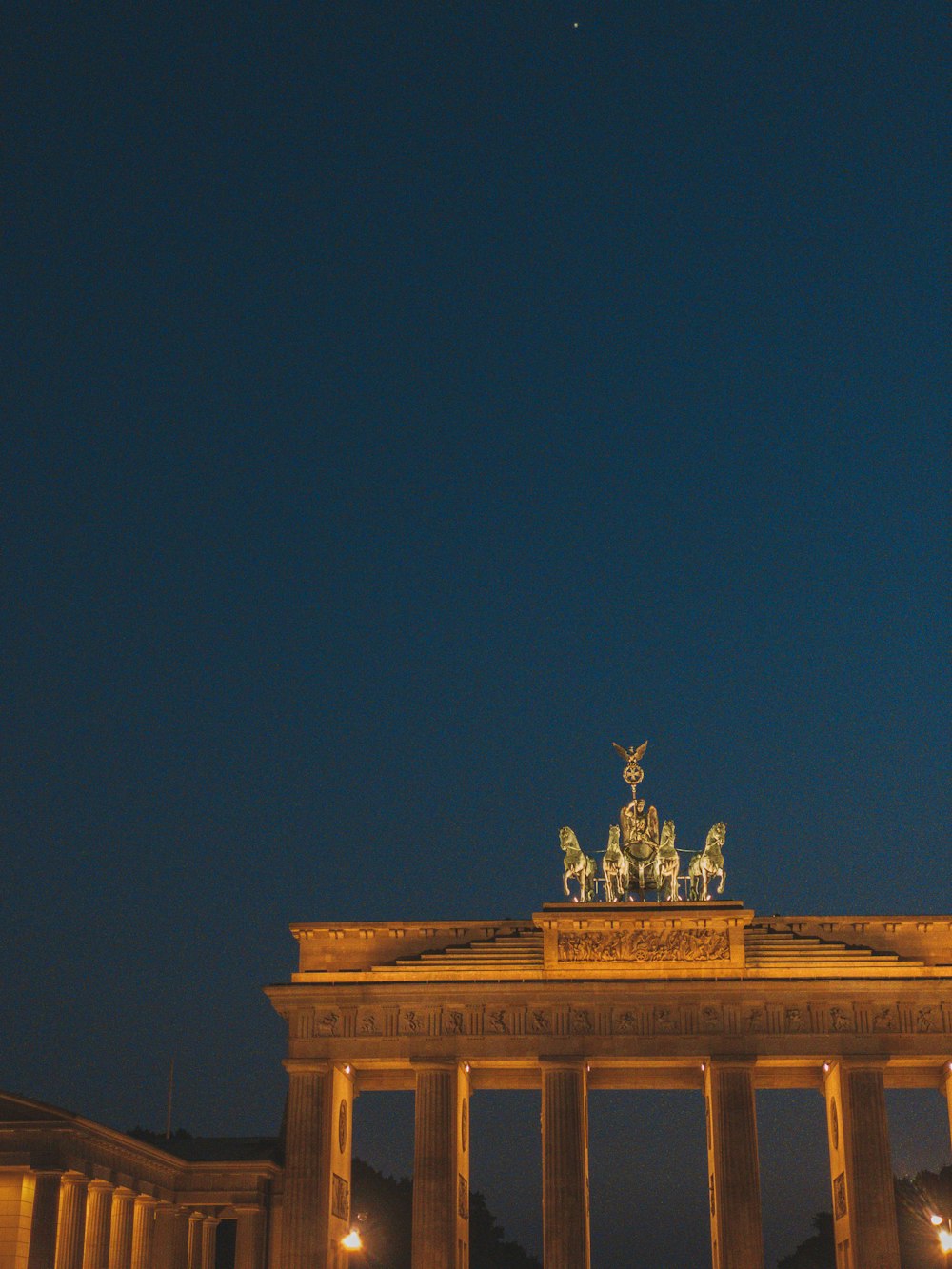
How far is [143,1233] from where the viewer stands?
6172cm

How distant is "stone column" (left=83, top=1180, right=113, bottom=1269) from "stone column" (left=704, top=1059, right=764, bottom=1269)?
21736 mm

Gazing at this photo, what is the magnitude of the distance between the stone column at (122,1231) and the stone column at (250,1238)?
17.7 feet

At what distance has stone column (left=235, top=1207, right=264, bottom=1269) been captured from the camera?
6303 centimetres

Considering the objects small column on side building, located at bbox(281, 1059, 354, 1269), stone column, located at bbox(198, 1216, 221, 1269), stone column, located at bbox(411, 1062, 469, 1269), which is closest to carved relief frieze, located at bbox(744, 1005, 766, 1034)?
stone column, located at bbox(411, 1062, 469, 1269)

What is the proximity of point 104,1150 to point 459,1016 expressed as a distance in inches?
576

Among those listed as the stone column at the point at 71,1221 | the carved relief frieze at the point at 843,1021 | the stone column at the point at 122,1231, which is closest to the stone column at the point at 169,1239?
the stone column at the point at 122,1231

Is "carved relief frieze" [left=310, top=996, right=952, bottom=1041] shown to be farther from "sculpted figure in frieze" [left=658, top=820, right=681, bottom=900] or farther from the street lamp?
the street lamp

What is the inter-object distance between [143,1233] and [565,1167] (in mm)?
16086

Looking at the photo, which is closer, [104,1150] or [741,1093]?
[104,1150]

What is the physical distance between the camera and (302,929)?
65.8 metres

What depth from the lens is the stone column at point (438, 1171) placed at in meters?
59.6

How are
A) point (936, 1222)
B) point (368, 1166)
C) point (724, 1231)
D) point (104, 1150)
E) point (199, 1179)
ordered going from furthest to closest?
point (368, 1166) < point (199, 1179) < point (724, 1231) < point (104, 1150) < point (936, 1222)

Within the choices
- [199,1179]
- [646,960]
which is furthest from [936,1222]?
[199,1179]

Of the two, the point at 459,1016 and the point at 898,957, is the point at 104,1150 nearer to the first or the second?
the point at 459,1016
